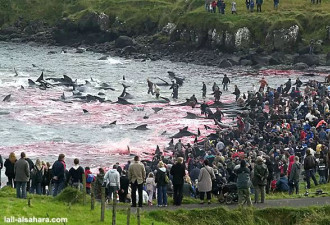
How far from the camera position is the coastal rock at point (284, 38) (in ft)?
302

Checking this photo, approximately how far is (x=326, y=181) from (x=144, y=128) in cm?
2530

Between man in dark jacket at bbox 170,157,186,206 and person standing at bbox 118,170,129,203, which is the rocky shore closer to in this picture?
person standing at bbox 118,170,129,203

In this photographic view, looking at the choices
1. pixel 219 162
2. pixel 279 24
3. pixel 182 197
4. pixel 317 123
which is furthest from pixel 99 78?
pixel 182 197

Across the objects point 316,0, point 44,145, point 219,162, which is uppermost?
point 316,0

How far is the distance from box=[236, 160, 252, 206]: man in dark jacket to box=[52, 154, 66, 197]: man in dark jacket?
7311 millimetres

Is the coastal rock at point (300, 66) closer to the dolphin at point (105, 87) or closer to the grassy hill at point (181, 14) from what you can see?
the grassy hill at point (181, 14)

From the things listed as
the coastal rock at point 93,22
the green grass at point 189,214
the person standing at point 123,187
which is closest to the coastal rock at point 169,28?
the coastal rock at point 93,22

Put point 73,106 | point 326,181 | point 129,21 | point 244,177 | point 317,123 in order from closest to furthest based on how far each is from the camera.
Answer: point 244,177 → point 326,181 → point 317,123 → point 73,106 → point 129,21

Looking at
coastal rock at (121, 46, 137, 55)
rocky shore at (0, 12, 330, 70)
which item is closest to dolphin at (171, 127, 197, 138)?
rocky shore at (0, 12, 330, 70)

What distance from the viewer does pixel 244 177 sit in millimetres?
26797

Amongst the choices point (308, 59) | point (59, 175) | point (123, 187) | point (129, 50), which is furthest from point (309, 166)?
point (129, 50)

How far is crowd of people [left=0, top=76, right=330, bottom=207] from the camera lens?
27.3 metres

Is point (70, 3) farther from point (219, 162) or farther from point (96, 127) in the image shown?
point (219, 162)

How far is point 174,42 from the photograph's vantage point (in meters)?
102
